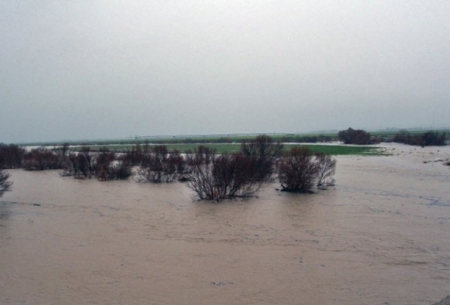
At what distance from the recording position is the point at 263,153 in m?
27.2

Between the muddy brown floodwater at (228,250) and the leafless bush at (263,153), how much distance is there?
5349 mm

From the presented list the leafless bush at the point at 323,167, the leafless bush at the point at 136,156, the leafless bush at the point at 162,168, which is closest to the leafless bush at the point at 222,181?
the leafless bush at the point at 323,167

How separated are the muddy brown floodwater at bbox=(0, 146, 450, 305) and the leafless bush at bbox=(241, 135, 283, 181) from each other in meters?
5.35

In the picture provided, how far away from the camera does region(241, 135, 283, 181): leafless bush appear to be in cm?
2369

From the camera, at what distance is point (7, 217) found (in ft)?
46.3

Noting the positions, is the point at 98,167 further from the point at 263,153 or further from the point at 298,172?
the point at 298,172

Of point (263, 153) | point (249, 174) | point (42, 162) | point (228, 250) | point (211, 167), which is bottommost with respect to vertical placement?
point (228, 250)

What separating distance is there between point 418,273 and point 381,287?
130 centimetres

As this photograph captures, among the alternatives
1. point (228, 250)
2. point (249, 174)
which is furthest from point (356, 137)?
point (228, 250)

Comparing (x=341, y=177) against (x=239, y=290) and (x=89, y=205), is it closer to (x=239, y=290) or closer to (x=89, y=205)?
(x=89, y=205)

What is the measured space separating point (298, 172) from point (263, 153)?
7940 millimetres

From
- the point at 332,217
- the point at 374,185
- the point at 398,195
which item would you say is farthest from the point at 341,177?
the point at 332,217

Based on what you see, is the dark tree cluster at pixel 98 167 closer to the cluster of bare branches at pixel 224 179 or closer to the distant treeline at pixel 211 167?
the distant treeline at pixel 211 167

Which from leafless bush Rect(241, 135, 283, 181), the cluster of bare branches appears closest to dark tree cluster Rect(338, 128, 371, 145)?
leafless bush Rect(241, 135, 283, 181)
